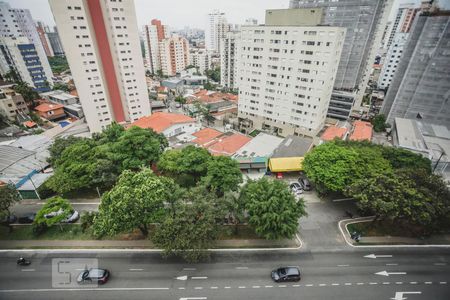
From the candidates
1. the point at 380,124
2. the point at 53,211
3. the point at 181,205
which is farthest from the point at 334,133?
the point at 53,211

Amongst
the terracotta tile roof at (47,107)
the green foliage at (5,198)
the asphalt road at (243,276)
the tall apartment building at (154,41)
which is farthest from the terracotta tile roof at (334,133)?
Result: the tall apartment building at (154,41)

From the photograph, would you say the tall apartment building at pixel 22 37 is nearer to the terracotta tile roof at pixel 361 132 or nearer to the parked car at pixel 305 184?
the parked car at pixel 305 184

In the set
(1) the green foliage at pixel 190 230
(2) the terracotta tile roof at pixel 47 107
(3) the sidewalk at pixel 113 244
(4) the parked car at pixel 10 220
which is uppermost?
(1) the green foliage at pixel 190 230

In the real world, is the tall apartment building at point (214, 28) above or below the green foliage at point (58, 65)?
above

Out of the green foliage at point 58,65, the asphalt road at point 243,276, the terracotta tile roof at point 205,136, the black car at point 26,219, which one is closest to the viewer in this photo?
the asphalt road at point 243,276

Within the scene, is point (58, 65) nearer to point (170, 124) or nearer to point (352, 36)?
point (170, 124)

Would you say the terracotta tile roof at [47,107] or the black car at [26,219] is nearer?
the black car at [26,219]

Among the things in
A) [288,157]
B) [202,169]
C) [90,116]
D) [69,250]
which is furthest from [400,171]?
[90,116]
